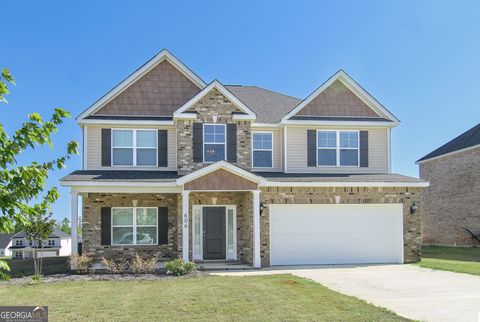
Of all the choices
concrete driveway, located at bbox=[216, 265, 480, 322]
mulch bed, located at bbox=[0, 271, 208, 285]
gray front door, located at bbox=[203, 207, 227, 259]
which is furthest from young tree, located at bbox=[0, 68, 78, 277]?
gray front door, located at bbox=[203, 207, 227, 259]

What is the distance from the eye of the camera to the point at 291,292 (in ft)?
37.1

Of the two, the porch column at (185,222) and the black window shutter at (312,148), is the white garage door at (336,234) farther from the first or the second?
the porch column at (185,222)

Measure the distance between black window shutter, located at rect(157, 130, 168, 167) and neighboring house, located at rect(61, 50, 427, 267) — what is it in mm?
42

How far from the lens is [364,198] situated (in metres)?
18.7

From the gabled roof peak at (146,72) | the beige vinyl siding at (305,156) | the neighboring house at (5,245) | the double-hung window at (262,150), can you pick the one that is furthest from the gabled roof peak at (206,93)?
the neighboring house at (5,245)

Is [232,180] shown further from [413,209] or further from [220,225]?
[413,209]

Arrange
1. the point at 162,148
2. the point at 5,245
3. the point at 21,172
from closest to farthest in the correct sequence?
the point at 21,172 → the point at 162,148 → the point at 5,245

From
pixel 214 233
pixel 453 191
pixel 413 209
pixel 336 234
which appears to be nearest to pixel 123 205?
pixel 214 233

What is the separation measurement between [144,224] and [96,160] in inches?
125

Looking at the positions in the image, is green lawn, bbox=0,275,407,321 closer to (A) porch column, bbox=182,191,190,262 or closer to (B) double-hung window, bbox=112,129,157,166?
(A) porch column, bbox=182,191,190,262

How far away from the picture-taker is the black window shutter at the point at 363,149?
20609 millimetres

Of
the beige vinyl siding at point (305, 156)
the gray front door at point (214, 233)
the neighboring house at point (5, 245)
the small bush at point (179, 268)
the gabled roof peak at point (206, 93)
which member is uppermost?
the gabled roof peak at point (206, 93)

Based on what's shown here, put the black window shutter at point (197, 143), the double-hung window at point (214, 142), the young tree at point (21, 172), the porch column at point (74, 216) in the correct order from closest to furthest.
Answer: the young tree at point (21, 172) < the porch column at point (74, 216) < the black window shutter at point (197, 143) < the double-hung window at point (214, 142)

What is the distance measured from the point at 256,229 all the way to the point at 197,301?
734 cm
